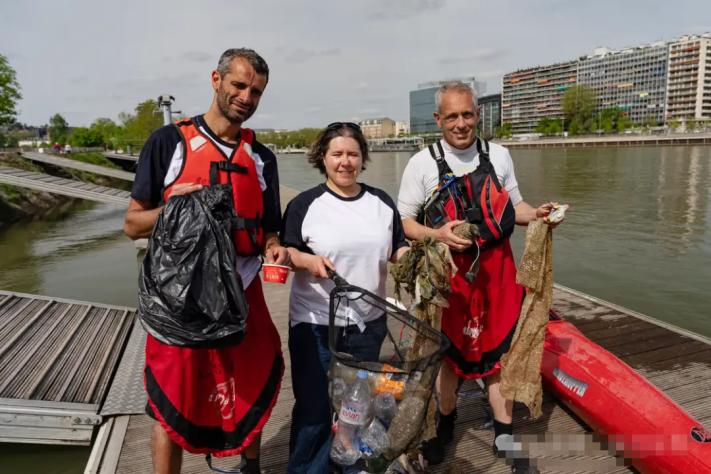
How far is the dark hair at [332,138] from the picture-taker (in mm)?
2488

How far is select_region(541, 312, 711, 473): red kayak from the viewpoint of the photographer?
269cm

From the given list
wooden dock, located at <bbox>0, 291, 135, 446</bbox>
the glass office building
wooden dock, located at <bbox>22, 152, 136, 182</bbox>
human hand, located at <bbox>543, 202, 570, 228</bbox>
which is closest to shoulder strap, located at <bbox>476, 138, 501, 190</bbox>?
human hand, located at <bbox>543, 202, 570, 228</bbox>

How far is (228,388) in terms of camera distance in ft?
7.75

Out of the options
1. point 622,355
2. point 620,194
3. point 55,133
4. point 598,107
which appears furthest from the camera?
point 598,107

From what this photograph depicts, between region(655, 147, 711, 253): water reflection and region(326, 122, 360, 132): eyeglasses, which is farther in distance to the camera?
region(655, 147, 711, 253): water reflection

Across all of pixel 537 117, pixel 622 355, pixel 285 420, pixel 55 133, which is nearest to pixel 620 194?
pixel 622 355

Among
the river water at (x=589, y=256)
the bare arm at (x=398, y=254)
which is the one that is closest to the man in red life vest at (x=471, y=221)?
the bare arm at (x=398, y=254)

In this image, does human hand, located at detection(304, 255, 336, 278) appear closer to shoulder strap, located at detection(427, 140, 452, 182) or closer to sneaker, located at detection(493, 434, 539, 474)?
shoulder strap, located at detection(427, 140, 452, 182)

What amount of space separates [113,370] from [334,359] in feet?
11.1

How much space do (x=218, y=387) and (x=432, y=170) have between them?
1.69 meters

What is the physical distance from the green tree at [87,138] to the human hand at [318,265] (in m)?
79.3

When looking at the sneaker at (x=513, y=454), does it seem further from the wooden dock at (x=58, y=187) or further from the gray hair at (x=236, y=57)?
the wooden dock at (x=58, y=187)

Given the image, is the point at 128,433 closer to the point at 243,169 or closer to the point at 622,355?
the point at 243,169

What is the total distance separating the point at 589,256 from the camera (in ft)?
39.4
